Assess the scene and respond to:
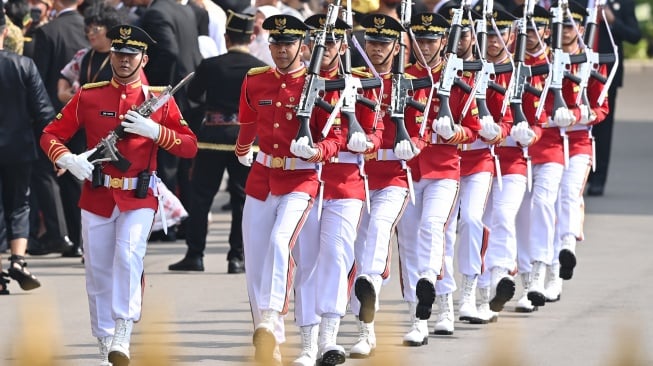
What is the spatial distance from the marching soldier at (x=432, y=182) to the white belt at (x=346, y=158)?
2.48ft

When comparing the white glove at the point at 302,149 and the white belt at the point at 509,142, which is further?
the white belt at the point at 509,142

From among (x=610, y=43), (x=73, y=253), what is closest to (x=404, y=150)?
(x=73, y=253)

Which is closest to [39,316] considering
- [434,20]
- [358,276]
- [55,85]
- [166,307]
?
[166,307]

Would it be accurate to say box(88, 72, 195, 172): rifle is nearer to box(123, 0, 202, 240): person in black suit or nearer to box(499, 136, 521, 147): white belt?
box(499, 136, 521, 147): white belt

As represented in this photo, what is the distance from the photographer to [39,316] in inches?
439

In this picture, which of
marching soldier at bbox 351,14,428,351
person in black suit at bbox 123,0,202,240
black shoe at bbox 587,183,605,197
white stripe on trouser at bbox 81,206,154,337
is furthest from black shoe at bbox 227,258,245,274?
black shoe at bbox 587,183,605,197

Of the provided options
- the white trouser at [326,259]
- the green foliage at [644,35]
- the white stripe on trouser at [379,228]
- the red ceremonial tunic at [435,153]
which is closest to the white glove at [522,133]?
the red ceremonial tunic at [435,153]

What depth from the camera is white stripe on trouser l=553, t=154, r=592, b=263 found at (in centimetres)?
1291

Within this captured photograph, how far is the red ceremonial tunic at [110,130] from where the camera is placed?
981cm

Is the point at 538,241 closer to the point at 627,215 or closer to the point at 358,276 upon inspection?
the point at 358,276

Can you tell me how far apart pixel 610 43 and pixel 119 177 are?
985 centimetres

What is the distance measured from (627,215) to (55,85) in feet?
19.9

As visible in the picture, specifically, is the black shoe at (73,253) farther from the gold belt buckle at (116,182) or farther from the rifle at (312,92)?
the rifle at (312,92)

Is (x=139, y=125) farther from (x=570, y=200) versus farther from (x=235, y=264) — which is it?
(x=235, y=264)
